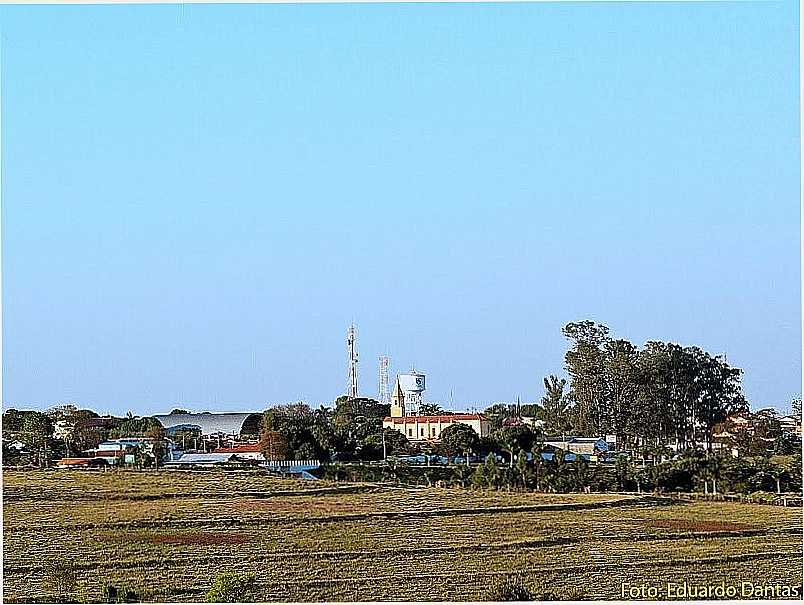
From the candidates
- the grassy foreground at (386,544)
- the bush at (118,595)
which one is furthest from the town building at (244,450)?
the bush at (118,595)

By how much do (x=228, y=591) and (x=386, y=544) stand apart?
52cm

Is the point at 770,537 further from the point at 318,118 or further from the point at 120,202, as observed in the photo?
the point at 120,202

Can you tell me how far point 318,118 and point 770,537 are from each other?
1991mm

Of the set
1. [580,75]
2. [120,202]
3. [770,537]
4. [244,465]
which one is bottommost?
[770,537]

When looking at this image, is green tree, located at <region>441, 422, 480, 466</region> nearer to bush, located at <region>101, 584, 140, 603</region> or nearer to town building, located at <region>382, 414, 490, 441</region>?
town building, located at <region>382, 414, 490, 441</region>

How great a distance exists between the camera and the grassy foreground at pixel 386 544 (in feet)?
14.1

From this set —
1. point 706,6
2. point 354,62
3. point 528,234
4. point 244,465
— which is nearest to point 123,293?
point 244,465

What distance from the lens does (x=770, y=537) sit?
432cm

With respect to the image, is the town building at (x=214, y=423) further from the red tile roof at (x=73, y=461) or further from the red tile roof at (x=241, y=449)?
the red tile roof at (x=73, y=461)

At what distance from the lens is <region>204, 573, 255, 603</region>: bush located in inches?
168

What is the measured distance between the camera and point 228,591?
427 centimetres

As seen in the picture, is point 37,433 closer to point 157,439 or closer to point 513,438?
point 157,439

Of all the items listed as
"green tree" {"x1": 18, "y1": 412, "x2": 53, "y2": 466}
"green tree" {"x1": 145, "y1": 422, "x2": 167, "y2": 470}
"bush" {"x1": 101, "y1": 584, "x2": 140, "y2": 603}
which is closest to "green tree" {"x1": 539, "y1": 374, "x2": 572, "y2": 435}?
"green tree" {"x1": 145, "y1": 422, "x2": 167, "y2": 470}

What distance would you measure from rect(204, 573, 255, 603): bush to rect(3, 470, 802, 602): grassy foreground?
0.9 inches
